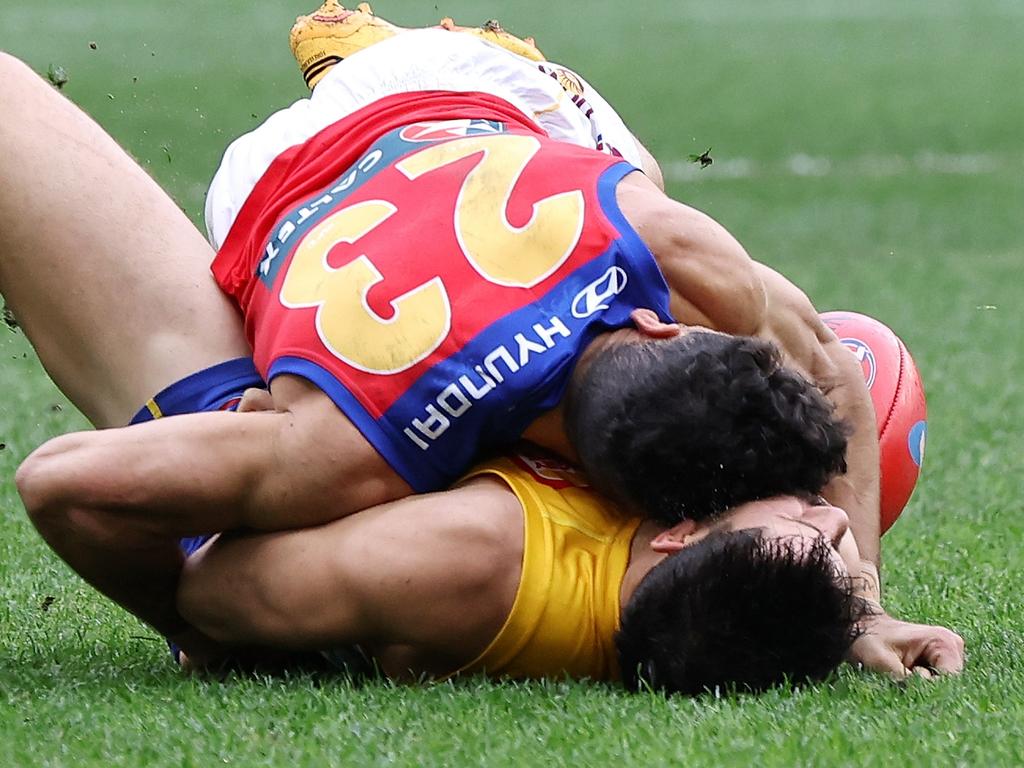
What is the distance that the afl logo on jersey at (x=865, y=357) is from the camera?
14.7 ft

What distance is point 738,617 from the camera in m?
3.25

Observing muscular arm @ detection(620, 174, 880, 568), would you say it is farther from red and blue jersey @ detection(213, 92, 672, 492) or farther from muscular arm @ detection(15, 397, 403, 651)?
muscular arm @ detection(15, 397, 403, 651)

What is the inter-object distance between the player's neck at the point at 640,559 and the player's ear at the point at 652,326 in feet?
1.08

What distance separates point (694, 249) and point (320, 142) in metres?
0.97

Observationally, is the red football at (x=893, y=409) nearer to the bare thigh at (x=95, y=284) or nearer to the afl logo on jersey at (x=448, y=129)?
the afl logo on jersey at (x=448, y=129)

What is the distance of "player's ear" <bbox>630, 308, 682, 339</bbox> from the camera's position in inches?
136

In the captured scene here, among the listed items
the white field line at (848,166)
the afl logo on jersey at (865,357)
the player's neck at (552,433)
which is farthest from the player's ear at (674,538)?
the white field line at (848,166)

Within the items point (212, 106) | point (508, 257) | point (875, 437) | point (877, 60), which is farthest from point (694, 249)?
point (877, 60)

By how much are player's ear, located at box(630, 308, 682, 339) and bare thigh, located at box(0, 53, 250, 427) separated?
2.80ft

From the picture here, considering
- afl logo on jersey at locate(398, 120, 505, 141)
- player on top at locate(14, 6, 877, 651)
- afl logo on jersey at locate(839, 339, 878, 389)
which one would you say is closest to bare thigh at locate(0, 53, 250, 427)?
player on top at locate(14, 6, 877, 651)

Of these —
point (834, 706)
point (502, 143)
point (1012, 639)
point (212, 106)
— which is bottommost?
point (212, 106)

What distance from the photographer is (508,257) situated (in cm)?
348

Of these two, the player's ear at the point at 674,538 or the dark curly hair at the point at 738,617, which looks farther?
the player's ear at the point at 674,538

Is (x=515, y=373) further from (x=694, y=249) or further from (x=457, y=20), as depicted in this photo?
(x=457, y=20)
